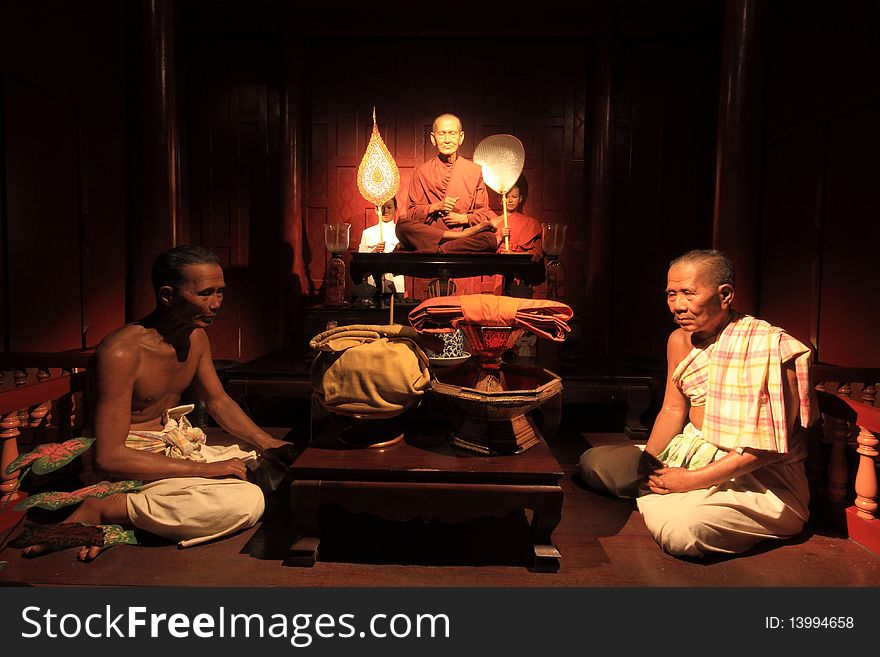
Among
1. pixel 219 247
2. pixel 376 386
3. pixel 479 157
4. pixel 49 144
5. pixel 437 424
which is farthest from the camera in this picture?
pixel 219 247

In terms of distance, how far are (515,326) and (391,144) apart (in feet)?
12.7

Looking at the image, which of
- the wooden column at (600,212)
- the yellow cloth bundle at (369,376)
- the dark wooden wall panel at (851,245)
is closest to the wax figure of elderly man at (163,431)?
the yellow cloth bundle at (369,376)

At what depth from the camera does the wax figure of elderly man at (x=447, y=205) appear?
15.2 ft

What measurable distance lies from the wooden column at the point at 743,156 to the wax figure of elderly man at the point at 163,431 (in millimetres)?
2957

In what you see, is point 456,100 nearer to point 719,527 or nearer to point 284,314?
point 284,314

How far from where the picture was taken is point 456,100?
5.76 meters

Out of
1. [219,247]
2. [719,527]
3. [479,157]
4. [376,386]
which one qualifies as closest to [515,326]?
[376,386]

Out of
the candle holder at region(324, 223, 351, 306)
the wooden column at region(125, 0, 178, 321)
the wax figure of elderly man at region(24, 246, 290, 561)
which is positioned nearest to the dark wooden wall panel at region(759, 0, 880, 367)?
Result: the candle holder at region(324, 223, 351, 306)

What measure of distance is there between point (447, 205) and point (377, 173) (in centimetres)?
56

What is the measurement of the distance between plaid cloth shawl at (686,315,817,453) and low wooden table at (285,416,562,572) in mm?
653

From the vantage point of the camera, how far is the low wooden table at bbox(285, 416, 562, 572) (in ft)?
7.13

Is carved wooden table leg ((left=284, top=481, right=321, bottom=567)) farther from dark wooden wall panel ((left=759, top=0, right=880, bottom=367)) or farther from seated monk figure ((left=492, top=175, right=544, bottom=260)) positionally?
seated monk figure ((left=492, top=175, right=544, bottom=260))

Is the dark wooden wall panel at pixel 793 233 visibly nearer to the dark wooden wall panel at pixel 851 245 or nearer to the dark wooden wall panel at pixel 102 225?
the dark wooden wall panel at pixel 851 245

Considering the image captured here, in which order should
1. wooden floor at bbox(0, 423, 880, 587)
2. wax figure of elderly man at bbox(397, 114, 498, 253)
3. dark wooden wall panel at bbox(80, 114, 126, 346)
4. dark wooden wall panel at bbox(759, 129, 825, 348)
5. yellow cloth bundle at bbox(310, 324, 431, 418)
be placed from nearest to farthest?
wooden floor at bbox(0, 423, 880, 587)
yellow cloth bundle at bbox(310, 324, 431, 418)
wax figure of elderly man at bbox(397, 114, 498, 253)
dark wooden wall panel at bbox(759, 129, 825, 348)
dark wooden wall panel at bbox(80, 114, 126, 346)
